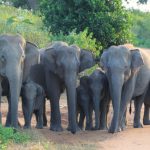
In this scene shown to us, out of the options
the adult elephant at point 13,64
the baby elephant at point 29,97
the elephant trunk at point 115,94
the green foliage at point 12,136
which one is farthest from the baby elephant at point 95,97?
the green foliage at point 12,136

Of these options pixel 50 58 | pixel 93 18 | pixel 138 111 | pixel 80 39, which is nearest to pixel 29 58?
pixel 50 58

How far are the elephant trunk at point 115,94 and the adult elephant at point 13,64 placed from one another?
1.82 m

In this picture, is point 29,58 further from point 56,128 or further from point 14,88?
point 56,128

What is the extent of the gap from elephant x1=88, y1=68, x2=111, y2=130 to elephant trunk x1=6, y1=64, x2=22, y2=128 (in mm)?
2140

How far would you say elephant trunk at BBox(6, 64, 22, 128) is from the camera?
30.4ft

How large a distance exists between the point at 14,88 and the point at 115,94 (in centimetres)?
213

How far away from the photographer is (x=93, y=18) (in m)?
18.6

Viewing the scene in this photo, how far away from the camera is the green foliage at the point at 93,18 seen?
18.6m

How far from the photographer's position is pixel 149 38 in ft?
137

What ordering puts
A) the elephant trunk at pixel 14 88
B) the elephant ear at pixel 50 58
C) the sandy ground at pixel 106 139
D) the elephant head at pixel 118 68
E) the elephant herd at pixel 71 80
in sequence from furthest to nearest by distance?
the elephant ear at pixel 50 58, the elephant head at pixel 118 68, the elephant herd at pixel 71 80, the sandy ground at pixel 106 139, the elephant trunk at pixel 14 88

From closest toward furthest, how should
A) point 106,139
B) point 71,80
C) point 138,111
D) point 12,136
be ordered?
1. point 12,136
2. point 106,139
3. point 71,80
4. point 138,111

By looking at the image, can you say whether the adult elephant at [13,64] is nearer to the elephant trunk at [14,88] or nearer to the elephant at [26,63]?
the elephant trunk at [14,88]

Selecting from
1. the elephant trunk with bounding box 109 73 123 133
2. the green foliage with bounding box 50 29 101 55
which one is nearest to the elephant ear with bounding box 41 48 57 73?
the elephant trunk with bounding box 109 73 123 133

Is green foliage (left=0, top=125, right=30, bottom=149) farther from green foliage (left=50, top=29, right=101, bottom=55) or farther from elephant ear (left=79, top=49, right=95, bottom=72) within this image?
green foliage (left=50, top=29, right=101, bottom=55)
